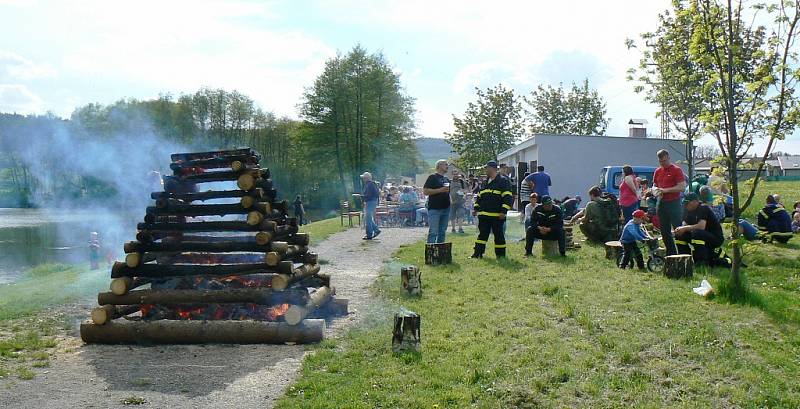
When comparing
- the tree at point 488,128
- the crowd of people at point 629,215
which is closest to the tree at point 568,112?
the tree at point 488,128

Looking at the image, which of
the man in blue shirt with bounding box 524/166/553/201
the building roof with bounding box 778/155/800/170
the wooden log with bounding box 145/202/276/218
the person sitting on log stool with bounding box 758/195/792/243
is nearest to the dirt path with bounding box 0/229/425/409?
the wooden log with bounding box 145/202/276/218

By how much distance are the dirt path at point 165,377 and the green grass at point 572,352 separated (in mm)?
325

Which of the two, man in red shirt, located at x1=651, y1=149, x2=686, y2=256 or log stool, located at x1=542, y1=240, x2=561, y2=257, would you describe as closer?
man in red shirt, located at x1=651, y1=149, x2=686, y2=256

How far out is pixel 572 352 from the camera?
611 centimetres

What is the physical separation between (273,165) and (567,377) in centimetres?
5382

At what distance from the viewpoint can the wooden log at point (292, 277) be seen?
7.51m

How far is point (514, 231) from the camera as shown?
61.7 ft

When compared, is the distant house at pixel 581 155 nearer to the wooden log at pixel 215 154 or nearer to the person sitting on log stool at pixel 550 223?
the person sitting on log stool at pixel 550 223

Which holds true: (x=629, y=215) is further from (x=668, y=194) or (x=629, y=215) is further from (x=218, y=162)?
(x=218, y=162)

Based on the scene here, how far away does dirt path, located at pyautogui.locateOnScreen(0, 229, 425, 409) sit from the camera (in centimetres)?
527

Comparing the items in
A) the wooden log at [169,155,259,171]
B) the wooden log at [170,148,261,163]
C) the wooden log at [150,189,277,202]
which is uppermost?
the wooden log at [170,148,261,163]

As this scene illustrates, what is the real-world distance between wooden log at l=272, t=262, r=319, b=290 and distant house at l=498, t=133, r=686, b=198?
73.4 feet

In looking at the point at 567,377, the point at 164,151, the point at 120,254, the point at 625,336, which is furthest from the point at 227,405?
the point at 164,151

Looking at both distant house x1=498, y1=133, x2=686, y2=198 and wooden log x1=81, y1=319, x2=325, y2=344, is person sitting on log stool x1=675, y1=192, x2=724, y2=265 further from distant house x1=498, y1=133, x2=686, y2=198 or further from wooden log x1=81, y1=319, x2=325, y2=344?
distant house x1=498, y1=133, x2=686, y2=198
